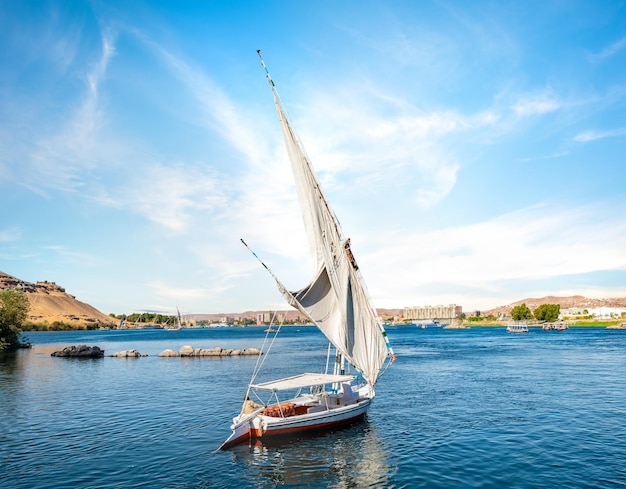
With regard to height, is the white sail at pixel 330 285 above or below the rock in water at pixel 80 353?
above

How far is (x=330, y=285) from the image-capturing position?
33094 mm

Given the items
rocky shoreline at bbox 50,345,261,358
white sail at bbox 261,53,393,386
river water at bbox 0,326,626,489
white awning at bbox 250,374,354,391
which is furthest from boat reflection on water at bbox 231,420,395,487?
rocky shoreline at bbox 50,345,261,358

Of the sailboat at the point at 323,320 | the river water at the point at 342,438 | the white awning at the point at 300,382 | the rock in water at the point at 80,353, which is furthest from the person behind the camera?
the rock in water at the point at 80,353

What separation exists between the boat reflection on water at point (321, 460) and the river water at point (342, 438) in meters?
0.11

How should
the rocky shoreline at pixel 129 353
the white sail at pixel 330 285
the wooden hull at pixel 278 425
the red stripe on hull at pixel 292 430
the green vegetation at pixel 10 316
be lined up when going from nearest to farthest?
the wooden hull at pixel 278 425, the red stripe on hull at pixel 292 430, the white sail at pixel 330 285, the rocky shoreline at pixel 129 353, the green vegetation at pixel 10 316

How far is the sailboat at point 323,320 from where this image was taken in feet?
94.4

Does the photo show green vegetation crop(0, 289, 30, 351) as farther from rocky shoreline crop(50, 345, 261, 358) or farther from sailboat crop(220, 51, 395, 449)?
sailboat crop(220, 51, 395, 449)

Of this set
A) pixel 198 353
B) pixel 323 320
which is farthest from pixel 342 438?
pixel 198 353

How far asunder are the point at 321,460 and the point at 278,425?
12.5 ft

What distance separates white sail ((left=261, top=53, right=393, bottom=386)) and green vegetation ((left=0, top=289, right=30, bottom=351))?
309ft

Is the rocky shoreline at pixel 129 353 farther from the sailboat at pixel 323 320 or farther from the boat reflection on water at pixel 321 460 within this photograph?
the boat reflection on water at pixel 321 460

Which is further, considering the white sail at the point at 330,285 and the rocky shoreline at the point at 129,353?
the rocky shoreline at the point at 129,353

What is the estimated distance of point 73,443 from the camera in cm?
2923

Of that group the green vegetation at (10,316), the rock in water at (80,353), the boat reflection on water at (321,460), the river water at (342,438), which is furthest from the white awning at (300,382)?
the green vegetation at (10,316)
